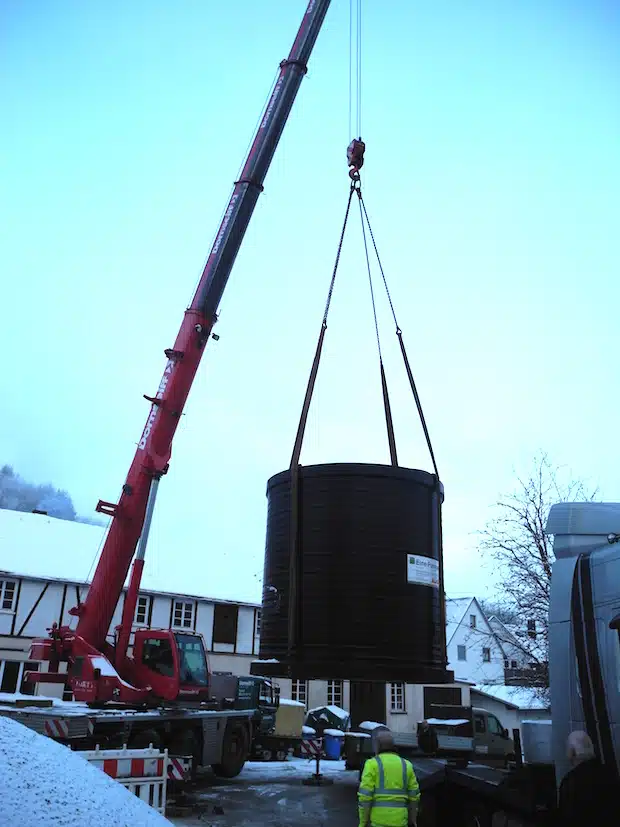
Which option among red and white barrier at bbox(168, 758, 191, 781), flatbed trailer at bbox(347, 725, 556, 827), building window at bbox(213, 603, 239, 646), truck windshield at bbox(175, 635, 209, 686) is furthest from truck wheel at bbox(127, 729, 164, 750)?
building window at bbox(213, 603, 239, 646)

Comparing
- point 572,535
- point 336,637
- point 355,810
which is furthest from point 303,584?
point 355,810

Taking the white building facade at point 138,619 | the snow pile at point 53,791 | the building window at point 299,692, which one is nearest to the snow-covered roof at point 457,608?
the white building facade at point 138,619

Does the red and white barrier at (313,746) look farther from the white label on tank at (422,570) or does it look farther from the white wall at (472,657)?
the white wall at (472,657)

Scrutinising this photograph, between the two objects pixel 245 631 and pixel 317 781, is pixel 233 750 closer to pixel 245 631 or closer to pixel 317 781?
pixel 317 781

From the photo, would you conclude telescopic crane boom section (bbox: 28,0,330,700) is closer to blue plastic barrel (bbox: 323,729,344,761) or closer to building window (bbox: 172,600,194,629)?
blue plastic barrel (bbox: 323,729,344,761)

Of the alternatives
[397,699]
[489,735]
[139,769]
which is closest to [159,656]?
[139,769]

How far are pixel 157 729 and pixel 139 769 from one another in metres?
4.56

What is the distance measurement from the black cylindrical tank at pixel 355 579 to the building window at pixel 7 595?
19255 millimetres

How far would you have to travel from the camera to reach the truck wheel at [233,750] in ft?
46.6

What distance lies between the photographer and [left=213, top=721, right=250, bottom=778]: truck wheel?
14.2 meters

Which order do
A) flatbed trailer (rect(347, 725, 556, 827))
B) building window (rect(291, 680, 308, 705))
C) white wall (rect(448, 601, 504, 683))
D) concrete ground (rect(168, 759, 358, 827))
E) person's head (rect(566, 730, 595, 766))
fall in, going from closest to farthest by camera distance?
person's head (rect(566, 730, 595, 766)) → flatbed trailer (rect(347, 725, 556, 827)) → concrete ground (rect(168, 759, 358, 827)) → building window (rect(291, 680, 308, 705)) → white wall (rect(448, 601, 504, 683))

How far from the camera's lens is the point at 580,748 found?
15.4 ft

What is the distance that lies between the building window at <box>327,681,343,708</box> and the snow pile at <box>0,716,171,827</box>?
2708 cm

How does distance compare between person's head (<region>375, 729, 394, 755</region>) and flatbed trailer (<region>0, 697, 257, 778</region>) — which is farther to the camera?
flatbed trailer (<region>0, 697, 257, 778</region>)
